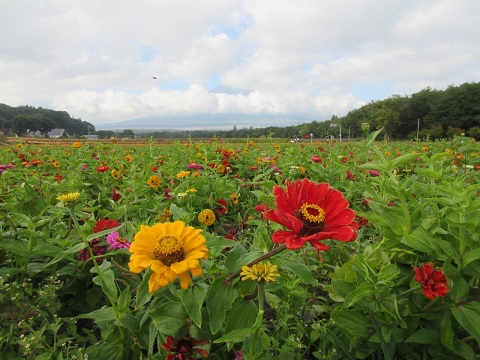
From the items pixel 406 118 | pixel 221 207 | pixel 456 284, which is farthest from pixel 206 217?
pixel 406 118

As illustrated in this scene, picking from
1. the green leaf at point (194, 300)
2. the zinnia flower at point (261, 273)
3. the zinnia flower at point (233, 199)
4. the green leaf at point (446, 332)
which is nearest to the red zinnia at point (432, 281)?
the green leaf at point (446, 332)

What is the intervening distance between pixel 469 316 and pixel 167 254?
0.71m

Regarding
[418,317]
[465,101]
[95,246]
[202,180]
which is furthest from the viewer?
[465,101]

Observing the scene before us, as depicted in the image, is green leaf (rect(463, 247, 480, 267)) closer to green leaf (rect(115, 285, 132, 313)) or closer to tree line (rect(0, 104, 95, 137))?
green leaf (rect(115, 285, 132, 313))

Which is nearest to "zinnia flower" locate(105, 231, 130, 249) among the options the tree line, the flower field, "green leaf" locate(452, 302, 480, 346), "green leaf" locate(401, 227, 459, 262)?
the flower field

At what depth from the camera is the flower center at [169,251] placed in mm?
624

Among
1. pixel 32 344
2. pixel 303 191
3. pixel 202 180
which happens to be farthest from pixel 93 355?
pixel 202 180

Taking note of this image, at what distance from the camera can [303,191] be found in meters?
0.71

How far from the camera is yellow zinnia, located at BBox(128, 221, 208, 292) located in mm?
603

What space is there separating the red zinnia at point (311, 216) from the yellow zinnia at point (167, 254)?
0.16 meters

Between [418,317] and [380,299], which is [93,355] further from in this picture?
[418,317]

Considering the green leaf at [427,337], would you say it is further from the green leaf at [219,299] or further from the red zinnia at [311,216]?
the green leaf at [219,299]

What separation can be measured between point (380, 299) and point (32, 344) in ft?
2.91

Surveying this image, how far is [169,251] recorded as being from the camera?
2.05 feet
